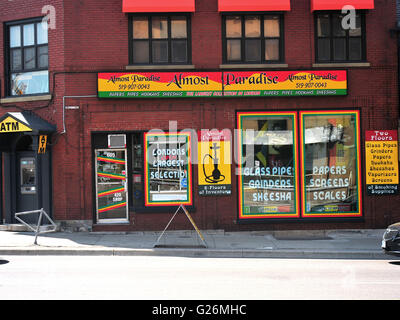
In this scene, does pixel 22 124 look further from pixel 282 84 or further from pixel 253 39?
pixel 282 84

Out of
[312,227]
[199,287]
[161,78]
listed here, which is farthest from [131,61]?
[199,287]

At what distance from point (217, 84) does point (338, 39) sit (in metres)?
4.16

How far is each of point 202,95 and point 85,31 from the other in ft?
13.6

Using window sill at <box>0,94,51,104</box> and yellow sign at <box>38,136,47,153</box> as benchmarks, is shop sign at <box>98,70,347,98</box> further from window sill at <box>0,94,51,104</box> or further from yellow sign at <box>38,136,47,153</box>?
yellow sign at <box>38,136,47,153</box>

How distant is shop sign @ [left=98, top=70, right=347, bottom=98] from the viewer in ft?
46.2

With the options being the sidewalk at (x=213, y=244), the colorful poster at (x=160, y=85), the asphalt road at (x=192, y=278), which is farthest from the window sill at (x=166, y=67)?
the asphalt road at (x=192, y=278)

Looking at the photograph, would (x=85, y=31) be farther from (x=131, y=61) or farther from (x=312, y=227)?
(x=312, y=227)

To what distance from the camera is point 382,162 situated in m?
14.4

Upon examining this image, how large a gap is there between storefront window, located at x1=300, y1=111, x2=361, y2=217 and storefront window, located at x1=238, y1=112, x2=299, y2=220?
453 millimetres

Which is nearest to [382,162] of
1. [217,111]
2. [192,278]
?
[217,111]

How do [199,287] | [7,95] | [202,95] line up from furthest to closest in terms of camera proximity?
[7,95]
[202,95]
[199,287]

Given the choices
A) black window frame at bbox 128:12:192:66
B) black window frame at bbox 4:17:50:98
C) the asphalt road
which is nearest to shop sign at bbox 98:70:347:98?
black window frame at bbox 128:12:192:66

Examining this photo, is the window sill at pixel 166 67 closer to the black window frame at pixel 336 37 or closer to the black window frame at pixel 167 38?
the black window frame at pixel 167 38

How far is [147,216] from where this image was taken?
14242 mm
